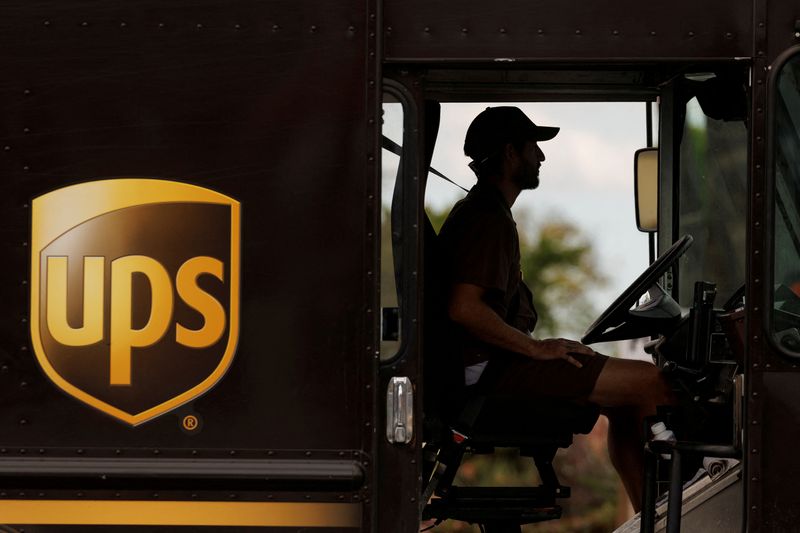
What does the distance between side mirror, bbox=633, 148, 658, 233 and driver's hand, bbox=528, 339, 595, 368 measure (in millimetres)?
968

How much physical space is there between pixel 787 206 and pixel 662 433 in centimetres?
76

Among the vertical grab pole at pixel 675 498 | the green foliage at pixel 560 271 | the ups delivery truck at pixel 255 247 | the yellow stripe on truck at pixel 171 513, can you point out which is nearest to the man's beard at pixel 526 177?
the ups delivery truck at pixel 255 247

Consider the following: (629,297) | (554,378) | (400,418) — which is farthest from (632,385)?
(400,418)

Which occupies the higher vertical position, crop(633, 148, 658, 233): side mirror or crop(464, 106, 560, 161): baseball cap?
crop(464, 106, 560, 161): baseball cap

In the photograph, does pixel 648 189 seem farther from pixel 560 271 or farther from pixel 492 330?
pixel 560 271

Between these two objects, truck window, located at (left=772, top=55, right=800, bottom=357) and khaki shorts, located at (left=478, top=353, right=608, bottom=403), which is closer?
truck window, located at (left=772, top=55, right=800, bottom=357)

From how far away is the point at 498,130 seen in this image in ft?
13.9

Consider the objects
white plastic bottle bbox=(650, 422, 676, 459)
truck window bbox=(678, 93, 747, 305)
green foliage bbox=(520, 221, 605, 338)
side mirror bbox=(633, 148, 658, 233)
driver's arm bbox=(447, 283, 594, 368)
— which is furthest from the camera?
green foliage bbox=(520, 221, 605, 338)

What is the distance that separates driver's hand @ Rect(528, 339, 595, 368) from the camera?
378 centimetres

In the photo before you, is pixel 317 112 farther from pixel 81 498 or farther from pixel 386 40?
pixel 81 498

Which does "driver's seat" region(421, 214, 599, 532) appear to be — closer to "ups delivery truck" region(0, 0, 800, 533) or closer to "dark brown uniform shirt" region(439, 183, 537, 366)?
"dark brown uniform shirt" region(439, 183, 537, 366)

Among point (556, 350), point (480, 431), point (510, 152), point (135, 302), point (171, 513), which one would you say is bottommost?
point (171, 513)

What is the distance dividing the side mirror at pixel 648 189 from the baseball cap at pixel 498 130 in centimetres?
52

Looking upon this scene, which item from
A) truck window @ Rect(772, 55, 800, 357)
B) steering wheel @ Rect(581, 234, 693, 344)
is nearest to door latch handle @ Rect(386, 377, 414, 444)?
steering wheel @ Rect(581, 234, 693, 344)
